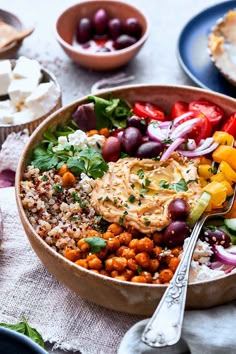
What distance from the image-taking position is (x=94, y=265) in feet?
6.19

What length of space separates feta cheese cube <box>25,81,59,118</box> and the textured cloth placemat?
0.60 meters

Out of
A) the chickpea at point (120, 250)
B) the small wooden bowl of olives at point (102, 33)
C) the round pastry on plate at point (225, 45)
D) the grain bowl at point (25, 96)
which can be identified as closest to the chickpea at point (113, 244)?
the chickpea at point (120, 250)

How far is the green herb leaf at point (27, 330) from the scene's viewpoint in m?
1.85

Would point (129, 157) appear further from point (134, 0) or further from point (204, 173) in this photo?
point (134, 0)

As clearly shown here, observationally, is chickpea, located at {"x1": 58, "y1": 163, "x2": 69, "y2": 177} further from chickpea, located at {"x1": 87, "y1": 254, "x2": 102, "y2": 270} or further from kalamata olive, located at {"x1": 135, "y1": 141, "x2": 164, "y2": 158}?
chickpea, located at {"x1": 87, "y1": 254, "x2": 102, "y2": 270}

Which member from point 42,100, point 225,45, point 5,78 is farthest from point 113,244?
point 225,45

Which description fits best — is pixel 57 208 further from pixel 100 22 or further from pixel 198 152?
pixel 100 22

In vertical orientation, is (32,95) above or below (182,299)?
below

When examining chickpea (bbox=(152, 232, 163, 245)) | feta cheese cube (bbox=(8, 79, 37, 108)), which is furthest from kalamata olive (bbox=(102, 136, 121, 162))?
feta cheese cube (bbox=(8, 79, 37, 108))

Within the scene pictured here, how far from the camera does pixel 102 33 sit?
313 centimetres

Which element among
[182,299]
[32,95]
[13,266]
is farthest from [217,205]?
[32,95]

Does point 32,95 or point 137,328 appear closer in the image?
point 137,328

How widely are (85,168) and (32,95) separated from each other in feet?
Result: 1.97

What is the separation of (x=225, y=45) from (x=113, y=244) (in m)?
1.31
